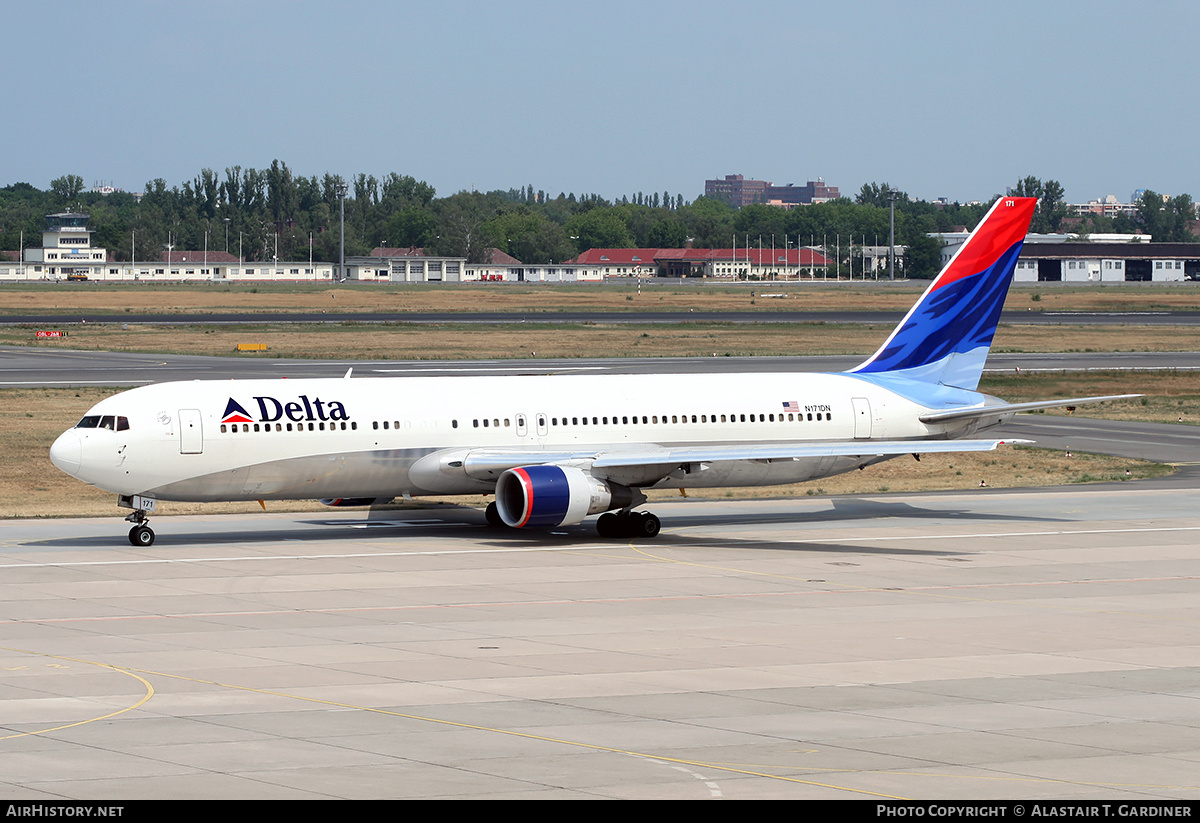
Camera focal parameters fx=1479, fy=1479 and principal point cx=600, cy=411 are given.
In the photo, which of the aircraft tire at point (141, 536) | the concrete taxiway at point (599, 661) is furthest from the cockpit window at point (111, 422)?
the concrete taxiway at point (599, 661)

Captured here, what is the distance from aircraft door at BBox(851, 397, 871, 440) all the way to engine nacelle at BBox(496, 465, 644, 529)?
9076mm

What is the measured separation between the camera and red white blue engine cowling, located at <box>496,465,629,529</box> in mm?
37125

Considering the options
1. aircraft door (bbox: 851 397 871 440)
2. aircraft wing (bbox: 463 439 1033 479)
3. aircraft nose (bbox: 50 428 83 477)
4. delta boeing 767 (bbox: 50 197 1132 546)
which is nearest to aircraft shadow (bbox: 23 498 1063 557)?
delta boeing 767 (bbox: 50 197 1132 546)

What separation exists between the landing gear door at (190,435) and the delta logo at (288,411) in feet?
2.24

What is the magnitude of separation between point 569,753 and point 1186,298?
18110 centimetres

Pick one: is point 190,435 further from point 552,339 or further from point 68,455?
point 552,339

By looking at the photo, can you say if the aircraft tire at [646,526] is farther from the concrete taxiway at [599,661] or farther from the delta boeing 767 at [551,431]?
the concrete taxiway at [599,661]

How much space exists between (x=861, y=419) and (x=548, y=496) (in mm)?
11410

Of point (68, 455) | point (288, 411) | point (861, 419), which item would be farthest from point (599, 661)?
point (861, 419)

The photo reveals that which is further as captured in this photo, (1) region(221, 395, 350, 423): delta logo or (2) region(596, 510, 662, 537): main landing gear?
(2) region(596, 510, 662, 537): main landing gear

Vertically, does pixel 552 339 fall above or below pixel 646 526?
above

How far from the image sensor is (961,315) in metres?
46.6

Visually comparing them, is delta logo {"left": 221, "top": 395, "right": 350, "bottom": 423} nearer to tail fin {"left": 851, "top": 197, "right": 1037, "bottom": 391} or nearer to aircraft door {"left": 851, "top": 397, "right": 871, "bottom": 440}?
aircraft door {"left": 851, "top": 397, "right": 871, "bottom": 440}

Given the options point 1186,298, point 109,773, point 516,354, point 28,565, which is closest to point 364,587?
point 28,565
